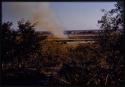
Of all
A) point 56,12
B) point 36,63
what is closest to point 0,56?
point 36,63

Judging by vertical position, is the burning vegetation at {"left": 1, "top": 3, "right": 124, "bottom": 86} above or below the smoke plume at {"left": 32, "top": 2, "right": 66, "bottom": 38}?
below

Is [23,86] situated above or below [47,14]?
below

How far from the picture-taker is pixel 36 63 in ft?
28.8

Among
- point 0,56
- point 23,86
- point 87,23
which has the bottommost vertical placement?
point 23,86

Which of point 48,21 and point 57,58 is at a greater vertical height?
point 48,21

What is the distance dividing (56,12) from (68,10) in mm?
219

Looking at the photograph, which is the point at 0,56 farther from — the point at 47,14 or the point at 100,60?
the point at 100,60

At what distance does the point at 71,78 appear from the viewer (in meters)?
8.82

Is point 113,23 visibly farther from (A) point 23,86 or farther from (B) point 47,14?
(A) point 23,86

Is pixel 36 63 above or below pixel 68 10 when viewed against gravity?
below

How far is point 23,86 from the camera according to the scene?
28.9 ft

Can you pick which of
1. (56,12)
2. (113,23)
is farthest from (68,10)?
(113,23)

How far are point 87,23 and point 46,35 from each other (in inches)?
30.0

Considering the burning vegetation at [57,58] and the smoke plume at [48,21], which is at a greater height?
the smoke plume at [48,21]
